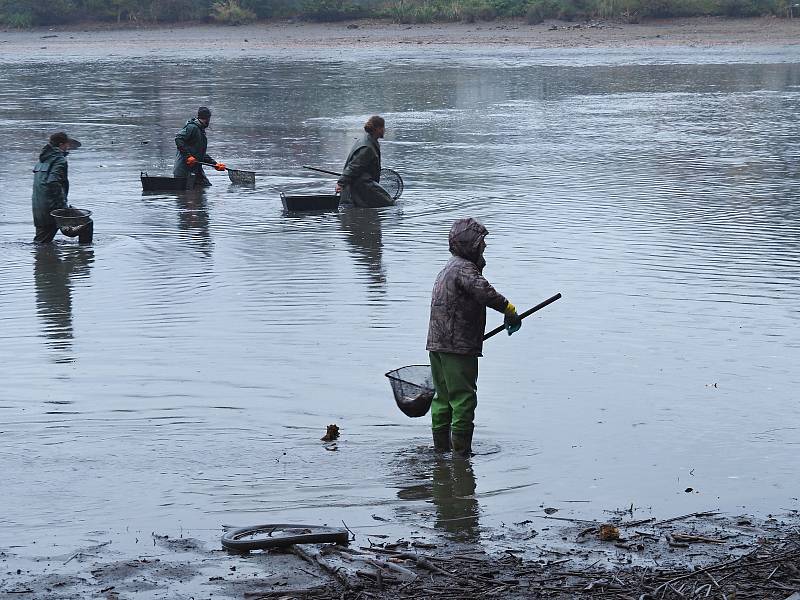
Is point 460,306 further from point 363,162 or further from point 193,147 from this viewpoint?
point 193,147

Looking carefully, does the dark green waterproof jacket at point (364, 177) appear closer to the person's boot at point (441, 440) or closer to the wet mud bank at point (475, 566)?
the person's boot at point (441, 440)

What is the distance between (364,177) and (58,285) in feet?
17.6

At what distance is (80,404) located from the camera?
938 cm

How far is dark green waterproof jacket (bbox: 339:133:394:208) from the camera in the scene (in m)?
17.4

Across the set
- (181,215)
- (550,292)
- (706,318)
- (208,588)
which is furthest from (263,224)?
(208,588)

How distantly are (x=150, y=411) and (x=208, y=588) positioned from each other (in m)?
3.17

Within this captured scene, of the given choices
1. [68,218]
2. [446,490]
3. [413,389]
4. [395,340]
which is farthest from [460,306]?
[68,218]

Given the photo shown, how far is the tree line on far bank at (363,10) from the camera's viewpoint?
55.0 metres

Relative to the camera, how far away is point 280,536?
6758 millimetres

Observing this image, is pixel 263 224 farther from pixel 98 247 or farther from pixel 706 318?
pixel 706 318

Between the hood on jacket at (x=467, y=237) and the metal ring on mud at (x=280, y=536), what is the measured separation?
2.12 metres

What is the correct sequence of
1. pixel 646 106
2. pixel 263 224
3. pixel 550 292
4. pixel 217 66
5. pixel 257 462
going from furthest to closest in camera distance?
pixel 217 66 < pixel 646 106 < pixel 263 224 < pixel 550 292 < pixel 257 462

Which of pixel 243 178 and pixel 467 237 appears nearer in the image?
pixel 467 237

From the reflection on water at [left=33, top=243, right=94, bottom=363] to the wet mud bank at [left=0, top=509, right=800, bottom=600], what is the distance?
4.44m
